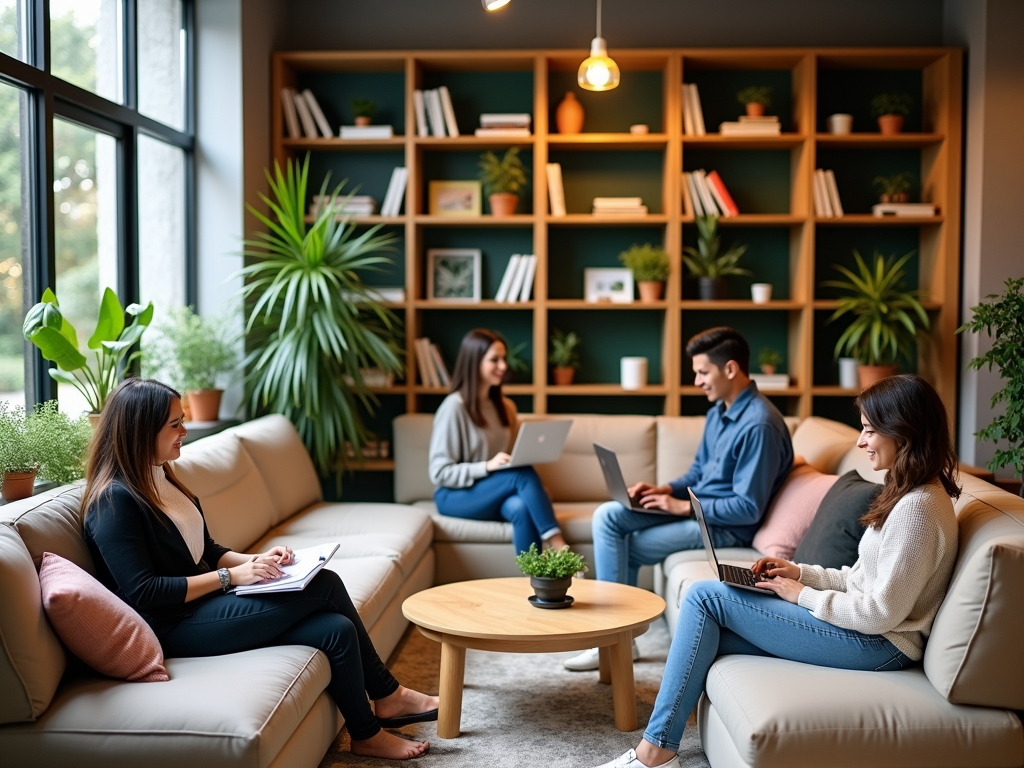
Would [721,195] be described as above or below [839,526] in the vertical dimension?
above

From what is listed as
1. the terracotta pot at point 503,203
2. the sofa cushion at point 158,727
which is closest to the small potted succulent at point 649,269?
the terracotta pot at point 503,203

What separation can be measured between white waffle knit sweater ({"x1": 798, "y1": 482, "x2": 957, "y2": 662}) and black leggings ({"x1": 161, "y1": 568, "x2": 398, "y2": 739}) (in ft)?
4.07

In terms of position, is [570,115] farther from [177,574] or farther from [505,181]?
[177,574]

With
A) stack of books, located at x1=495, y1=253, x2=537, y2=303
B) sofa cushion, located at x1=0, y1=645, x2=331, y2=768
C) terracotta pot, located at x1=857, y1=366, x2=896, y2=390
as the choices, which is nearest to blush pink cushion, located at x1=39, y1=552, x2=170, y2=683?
sofa cushion, located at x1=0, y1=645, x2=331, y2=768

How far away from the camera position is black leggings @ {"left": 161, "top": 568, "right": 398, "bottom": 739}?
8.52ft

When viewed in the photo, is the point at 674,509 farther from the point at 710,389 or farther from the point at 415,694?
the point at 415,694

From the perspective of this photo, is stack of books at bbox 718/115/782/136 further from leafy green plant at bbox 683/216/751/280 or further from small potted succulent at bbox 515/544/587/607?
small potted succulent at bbox 515/544/587/607

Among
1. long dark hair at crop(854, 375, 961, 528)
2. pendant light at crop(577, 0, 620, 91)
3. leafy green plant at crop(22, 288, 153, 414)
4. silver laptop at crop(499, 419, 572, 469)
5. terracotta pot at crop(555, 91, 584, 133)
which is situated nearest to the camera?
long dark hair at crop(854, 375, 961, 528)

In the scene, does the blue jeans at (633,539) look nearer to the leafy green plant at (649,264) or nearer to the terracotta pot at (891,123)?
the leafy green plant at (649,264)

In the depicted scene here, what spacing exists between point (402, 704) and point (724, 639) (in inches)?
39.6

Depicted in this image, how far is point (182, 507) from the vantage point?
2768 mm

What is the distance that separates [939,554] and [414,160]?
11.9 ft

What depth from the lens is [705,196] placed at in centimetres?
520

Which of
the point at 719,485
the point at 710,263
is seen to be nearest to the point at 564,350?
the point at 710,263
